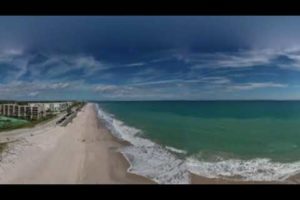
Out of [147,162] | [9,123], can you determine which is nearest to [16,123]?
[9,123]

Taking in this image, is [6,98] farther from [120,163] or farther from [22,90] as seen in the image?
[120,163]

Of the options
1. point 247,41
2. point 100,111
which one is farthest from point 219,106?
point 100,111

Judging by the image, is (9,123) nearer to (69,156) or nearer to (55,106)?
(55,106)

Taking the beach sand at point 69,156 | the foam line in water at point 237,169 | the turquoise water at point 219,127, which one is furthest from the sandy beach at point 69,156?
the foam line in water at point 237,169
